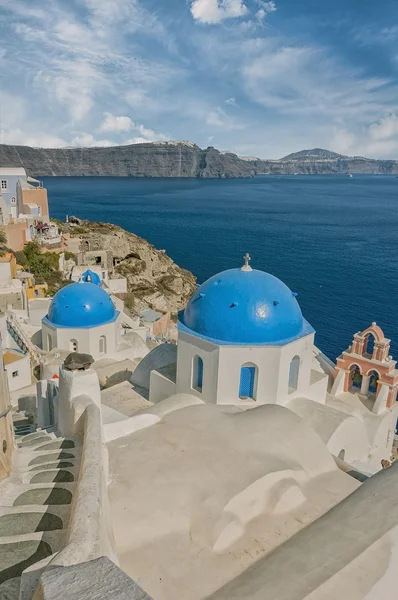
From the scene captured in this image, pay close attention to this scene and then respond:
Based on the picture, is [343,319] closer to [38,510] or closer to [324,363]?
[324,363]

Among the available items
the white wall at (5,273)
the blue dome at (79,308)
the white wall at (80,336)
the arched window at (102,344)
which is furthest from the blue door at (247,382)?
the white wall at (5,273)

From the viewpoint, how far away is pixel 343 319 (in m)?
43.3

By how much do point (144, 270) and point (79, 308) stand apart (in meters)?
31.3

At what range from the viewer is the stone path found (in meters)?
4.48

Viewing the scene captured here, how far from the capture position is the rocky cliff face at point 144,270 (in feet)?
150

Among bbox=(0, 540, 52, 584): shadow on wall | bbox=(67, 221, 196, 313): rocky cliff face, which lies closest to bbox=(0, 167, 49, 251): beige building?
bbox=(67, 221, 196, 313): rocky cliff face

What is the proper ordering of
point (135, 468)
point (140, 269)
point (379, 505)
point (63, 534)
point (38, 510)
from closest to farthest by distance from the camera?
point (63, 534)
point (38, 510)
point (379, 505)
point (135, 468)
point (140, 269)

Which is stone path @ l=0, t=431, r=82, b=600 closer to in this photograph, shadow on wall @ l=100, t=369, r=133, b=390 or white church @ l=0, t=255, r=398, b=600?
white church @ l=0, t=255, r=398, b=600

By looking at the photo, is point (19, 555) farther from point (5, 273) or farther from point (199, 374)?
point (5, 273)

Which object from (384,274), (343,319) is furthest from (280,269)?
(343,319)

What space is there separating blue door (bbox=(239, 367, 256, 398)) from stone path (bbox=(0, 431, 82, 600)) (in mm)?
6430

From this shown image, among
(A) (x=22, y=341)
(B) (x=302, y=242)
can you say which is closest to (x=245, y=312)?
(A) (x=22, y=341)

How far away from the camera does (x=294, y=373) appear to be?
13773 mm

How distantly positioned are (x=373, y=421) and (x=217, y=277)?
23.4 ft
